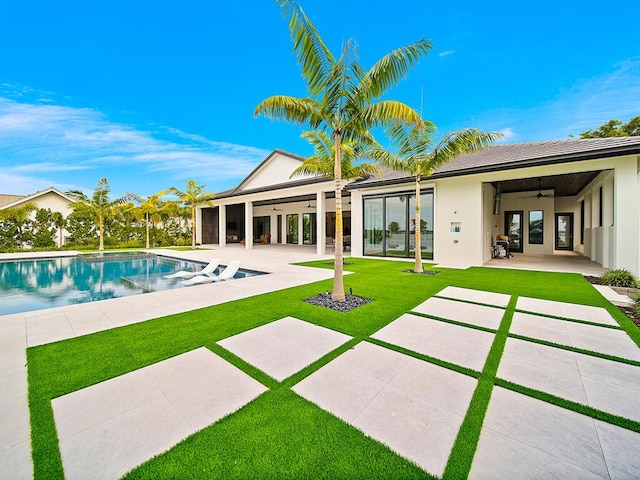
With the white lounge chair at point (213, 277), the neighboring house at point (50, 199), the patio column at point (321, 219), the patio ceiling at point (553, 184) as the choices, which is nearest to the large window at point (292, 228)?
the patio column at point (321, 219)

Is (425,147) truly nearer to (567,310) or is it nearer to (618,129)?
(567,310)

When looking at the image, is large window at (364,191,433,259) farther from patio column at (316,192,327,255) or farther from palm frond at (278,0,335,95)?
palm frond at (278,0,335,95)

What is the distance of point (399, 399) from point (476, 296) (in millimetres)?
4978

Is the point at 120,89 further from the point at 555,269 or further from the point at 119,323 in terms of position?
the point at 555,269

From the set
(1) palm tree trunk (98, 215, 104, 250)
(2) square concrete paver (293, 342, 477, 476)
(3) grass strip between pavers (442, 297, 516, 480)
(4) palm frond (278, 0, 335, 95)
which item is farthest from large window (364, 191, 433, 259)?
(1) palm tree trunk (98, 215, 104, 250)

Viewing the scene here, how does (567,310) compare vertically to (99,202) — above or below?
below

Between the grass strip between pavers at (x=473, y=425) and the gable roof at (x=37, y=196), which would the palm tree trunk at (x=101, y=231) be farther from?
the grass strip between pavers at (x=473, y=425)

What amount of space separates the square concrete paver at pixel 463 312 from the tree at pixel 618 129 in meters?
27.8

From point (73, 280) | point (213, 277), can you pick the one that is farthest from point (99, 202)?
point (213, 277)

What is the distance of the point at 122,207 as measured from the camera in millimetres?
22531

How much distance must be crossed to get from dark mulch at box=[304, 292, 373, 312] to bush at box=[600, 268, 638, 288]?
7.64 metres

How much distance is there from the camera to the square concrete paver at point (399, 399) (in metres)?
2.14

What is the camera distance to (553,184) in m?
14.5

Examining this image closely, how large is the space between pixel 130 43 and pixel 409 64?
54.3ft
